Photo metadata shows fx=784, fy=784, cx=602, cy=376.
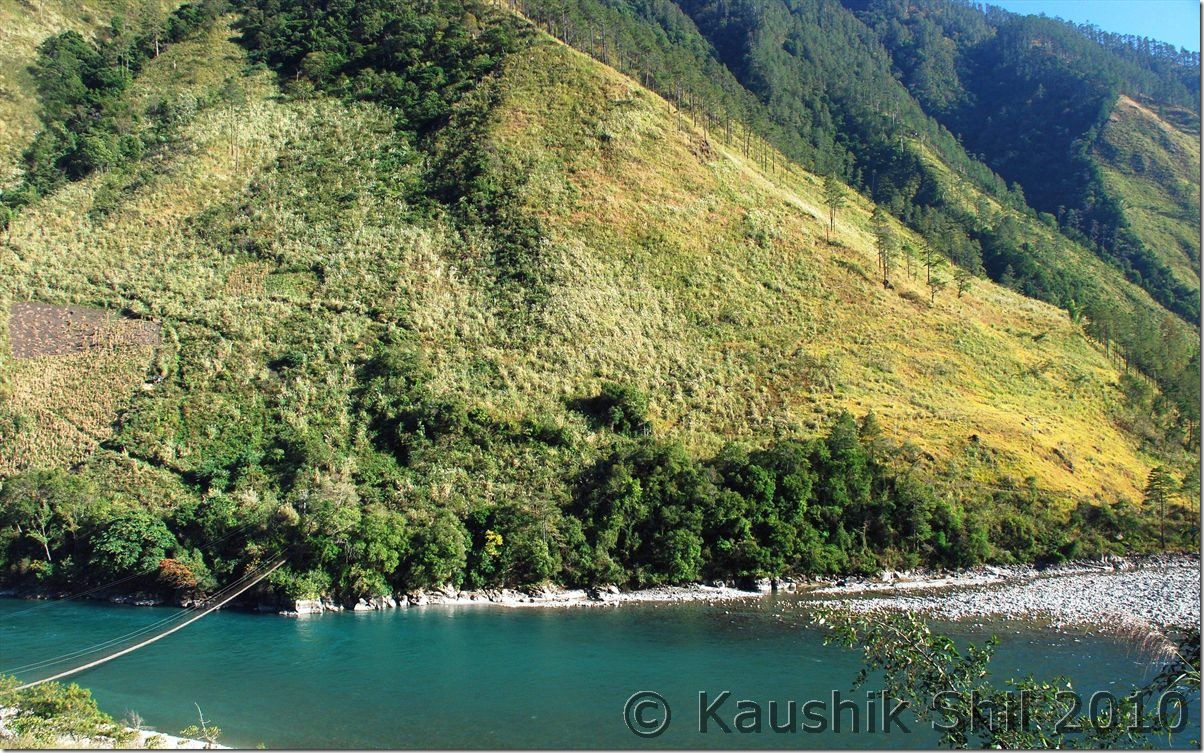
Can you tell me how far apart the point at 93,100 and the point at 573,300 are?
6393 cm

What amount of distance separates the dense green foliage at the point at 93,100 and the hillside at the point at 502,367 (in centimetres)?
266

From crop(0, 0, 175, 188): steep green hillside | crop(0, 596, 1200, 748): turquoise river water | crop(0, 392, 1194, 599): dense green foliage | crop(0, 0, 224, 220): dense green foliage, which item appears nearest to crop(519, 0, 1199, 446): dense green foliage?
crop(0, 392, 1194, 599): dense green foliage

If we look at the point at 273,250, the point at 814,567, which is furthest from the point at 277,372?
the point at 814,567

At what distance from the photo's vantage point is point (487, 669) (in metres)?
33.4

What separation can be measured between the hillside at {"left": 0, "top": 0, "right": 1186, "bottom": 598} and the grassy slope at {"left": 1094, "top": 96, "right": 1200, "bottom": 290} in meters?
58.8

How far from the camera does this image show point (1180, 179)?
489ft

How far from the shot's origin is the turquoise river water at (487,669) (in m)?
27.4

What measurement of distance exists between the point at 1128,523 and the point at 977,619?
63.8ft

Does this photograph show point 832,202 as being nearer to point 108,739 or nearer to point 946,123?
point 108,739

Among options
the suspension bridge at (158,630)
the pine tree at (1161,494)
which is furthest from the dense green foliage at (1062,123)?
the suspension bridge at (158,630)

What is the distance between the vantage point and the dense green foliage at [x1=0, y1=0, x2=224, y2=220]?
3083 inches

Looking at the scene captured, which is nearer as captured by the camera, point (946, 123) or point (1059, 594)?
point (1059, 594)

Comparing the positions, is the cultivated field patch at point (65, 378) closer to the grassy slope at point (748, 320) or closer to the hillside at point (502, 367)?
the hillside at point (502, 367)

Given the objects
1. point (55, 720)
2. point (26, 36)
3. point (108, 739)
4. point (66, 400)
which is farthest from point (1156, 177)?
point (26, 36)
